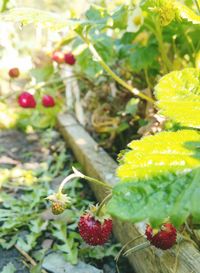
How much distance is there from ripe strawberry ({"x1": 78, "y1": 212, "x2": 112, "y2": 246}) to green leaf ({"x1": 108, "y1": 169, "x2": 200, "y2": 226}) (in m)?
0.34

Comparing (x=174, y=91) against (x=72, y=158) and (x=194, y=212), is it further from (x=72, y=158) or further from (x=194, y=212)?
(x=72, y=158)

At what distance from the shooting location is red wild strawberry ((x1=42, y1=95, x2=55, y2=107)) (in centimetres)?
224

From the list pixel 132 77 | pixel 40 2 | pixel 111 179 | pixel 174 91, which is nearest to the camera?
pixel 174 91

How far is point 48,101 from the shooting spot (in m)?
2.25

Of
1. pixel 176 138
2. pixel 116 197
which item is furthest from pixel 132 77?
pixel 116 197

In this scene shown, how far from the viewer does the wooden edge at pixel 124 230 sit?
0.92 meters

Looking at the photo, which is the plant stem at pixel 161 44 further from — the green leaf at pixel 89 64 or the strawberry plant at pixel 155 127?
the green leaf at pixel 89 64

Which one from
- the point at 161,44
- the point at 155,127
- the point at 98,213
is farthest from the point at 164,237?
the point at 161,44

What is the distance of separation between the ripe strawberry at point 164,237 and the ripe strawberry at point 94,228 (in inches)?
3.7

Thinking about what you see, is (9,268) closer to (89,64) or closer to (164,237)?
(164,237)

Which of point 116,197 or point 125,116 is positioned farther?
point 125,116

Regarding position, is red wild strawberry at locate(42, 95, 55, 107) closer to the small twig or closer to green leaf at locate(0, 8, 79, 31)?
the small twig

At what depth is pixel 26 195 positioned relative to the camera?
1.62m

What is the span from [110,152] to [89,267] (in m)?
0.63
